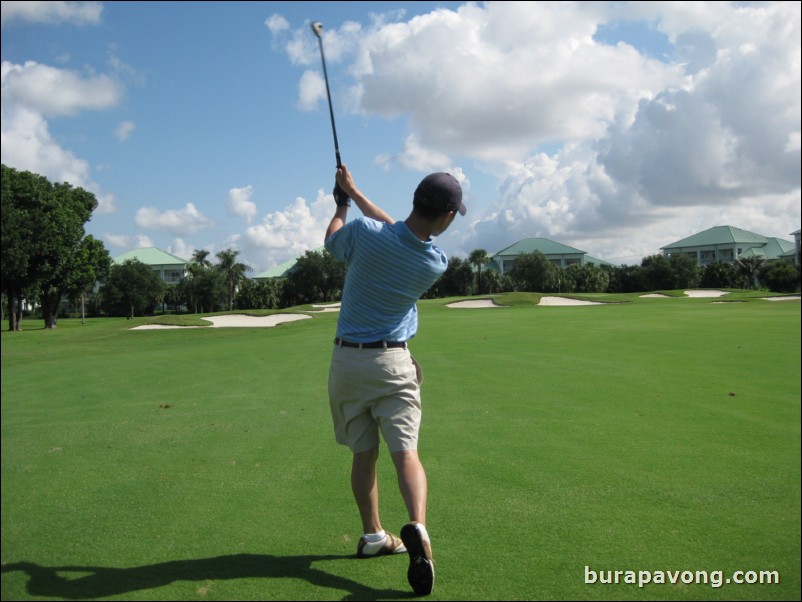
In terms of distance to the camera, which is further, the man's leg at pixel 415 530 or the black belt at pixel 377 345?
the black belt at pixel 377 345

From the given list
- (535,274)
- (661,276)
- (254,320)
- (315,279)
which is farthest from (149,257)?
(661,276)

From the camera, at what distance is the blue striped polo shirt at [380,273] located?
3541 millimetres

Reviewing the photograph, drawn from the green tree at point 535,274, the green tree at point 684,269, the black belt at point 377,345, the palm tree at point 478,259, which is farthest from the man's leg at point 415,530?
the palm tree at point 478,259

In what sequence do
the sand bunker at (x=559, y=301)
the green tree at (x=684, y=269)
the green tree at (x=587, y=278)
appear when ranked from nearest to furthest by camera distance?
1. the green tree at (x=684, y=269)
2. the sand bunker at (x=559, y=301)
3. the green tree at (x=587, y=278)

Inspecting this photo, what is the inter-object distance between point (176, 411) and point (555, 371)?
224 inches

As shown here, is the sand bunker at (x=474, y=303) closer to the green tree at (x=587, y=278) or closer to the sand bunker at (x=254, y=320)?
the sand bunker at (x=254, y=320)

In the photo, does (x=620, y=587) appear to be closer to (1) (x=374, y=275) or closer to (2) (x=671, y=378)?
(1) (x=374, y=275)

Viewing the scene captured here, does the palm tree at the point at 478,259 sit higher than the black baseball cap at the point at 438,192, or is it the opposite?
the palm tree at the point at 478,259

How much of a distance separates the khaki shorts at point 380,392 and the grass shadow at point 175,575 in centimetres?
76

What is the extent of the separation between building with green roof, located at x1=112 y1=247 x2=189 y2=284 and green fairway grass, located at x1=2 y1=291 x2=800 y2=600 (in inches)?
3114

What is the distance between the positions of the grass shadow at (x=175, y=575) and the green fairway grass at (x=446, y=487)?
0.04 feet

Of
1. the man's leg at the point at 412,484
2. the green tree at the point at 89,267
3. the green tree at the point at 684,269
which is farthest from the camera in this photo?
the green tree at the point at 89,267

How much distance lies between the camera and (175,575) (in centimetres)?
311

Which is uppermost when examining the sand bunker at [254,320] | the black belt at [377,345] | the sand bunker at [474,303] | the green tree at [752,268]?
the green tree at [752,268]
